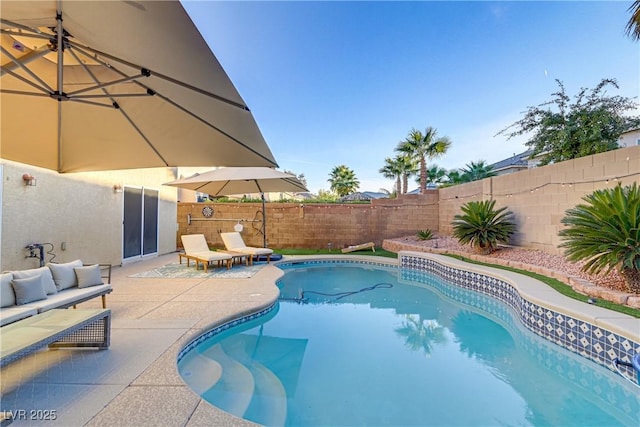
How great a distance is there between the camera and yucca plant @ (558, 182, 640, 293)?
449 centimetres

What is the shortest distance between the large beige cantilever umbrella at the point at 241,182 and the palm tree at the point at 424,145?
829cm

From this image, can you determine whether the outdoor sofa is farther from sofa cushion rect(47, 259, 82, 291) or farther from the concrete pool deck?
the concrete pool deck

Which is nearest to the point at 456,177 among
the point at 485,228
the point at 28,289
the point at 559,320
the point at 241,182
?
the point at 485,228

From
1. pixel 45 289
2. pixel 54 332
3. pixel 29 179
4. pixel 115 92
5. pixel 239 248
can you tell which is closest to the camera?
pixel 54 332

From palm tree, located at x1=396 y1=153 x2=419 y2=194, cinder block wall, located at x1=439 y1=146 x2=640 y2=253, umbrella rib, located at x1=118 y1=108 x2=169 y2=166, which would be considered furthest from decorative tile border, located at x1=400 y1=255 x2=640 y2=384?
palm tree, located at x1=396 y1=153 x2=419 y2=194

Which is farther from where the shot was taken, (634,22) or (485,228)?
(485,228)

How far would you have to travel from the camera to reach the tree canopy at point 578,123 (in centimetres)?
1056

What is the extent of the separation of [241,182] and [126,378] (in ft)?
25.7

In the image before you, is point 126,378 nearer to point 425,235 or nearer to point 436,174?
point 425,235

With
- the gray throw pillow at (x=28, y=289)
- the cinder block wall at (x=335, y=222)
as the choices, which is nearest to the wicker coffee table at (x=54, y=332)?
the gray throw pillow at (x=28, y=289)

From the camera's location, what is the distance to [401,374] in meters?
3.82

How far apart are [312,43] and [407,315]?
436 inches

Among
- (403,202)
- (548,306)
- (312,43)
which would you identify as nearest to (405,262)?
(403,202)

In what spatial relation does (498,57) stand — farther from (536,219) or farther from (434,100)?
(536,219)
